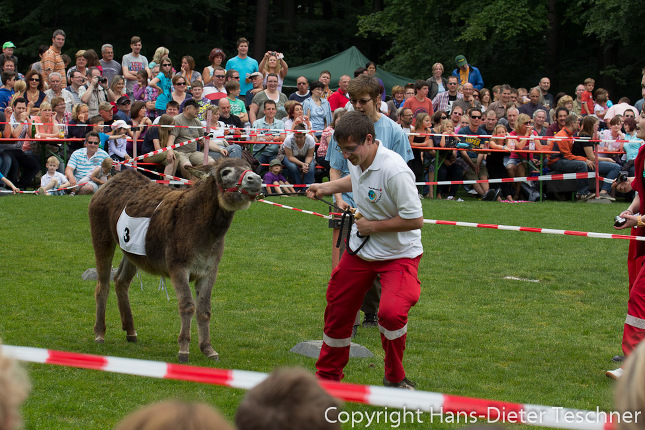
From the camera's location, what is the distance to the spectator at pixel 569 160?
18625 mm

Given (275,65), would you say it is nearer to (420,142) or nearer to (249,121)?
(249,121)

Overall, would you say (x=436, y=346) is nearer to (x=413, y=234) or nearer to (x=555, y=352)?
(x=555, y=352)

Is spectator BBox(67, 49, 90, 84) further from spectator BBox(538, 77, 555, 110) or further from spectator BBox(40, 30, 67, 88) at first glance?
spectator BBox(538, 77, 555, 110)

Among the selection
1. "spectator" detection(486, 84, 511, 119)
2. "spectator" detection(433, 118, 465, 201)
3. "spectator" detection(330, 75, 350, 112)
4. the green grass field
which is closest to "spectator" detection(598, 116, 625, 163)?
"spectator" detection(486, 84, 511, 119)

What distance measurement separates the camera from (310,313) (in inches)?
362

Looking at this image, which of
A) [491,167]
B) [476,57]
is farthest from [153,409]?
[476,57]

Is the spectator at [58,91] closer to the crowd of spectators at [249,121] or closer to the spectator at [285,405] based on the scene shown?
the crowd of spectators at [249,121]

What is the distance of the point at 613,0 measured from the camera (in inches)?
1046

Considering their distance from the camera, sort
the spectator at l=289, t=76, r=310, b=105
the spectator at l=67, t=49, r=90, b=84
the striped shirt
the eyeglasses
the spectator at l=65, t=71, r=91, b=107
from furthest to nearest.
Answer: the spectator at l=289, t=76, r=310, b=105
the spectator at l=67, t=49, r=90, b=84
the spectator at l=65, t=71, r=91, b=107
the striped shirt
the eyeglasses

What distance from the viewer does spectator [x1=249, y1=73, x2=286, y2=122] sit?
61.9 ft

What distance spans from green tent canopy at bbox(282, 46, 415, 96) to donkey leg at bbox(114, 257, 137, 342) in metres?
19.1

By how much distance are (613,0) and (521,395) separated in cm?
Result: 2307

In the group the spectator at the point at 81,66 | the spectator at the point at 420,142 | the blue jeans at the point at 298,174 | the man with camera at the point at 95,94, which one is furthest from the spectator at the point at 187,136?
the spectator at the point at 420,142

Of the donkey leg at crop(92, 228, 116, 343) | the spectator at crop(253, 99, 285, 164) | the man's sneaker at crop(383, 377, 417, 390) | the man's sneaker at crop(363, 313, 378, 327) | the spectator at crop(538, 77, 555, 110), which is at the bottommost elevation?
the man's sneaker at crop(363, 313, 378, 327)
